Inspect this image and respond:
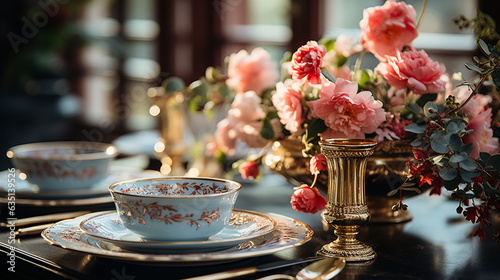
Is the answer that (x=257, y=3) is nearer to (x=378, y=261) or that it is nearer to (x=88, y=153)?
(x=88, y=153)

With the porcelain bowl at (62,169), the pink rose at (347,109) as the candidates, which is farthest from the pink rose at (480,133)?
the porcelain bowl at (62,169)

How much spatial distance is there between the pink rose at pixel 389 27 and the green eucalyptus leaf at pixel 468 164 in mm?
217

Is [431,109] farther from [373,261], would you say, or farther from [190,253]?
[190,253]

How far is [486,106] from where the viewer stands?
94 cm

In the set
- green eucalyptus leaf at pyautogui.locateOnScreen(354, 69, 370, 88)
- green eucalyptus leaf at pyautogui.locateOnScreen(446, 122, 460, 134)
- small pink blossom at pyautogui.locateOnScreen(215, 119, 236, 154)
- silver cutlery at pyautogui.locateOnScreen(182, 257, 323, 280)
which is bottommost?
silver cutlery at pyautogui.locateOnScreen(182, 257, 323, 280)

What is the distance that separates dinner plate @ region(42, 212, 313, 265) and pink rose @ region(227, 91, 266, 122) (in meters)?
0.24

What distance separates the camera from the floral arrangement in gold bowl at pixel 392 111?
766 mm

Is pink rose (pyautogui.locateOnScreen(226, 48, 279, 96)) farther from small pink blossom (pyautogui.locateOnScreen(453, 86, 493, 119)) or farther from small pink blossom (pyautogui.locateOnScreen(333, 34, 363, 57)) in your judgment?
small pink blossom (pyautogui.locateOnScreen(453, 86, 493, 119))

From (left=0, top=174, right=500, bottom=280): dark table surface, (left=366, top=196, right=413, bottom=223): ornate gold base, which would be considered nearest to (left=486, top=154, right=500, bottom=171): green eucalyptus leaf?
(left=0, top=174, right=500, bottom=280): dark table surface

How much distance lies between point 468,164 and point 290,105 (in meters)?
0.25

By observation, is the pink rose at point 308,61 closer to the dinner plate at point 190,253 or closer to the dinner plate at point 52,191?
the dinner plate at point 190,253

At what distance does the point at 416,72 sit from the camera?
86cm

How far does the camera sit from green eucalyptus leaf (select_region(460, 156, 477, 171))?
74cm

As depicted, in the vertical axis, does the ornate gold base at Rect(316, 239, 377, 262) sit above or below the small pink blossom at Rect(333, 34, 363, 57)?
below
